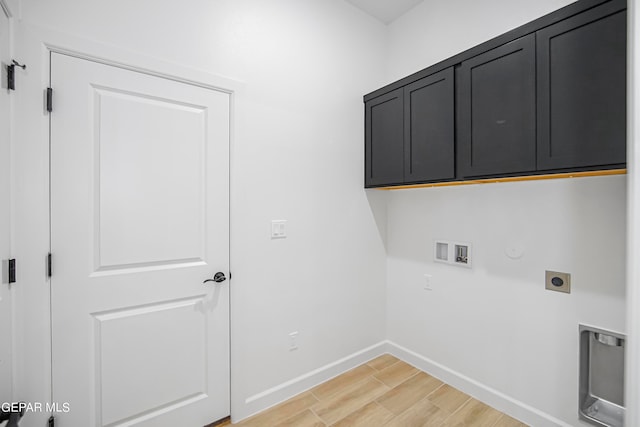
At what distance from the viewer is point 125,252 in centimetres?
156

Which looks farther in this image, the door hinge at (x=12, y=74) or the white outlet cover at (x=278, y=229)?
the white outlet cover at (x=278, y=229)

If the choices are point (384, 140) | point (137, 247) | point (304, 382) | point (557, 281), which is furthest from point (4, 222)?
point (557, 281)

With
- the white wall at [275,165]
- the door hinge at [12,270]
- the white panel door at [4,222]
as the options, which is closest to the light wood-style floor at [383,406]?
the white wall at [275,165]

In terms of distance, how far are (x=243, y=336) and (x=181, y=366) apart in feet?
1.25

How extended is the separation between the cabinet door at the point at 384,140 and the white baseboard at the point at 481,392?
1504mm

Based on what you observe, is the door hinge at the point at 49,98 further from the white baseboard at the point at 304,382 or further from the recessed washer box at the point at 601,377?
the recessed washer box at the point at 601,377

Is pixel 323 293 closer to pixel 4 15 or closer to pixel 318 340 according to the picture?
pixel 318 340

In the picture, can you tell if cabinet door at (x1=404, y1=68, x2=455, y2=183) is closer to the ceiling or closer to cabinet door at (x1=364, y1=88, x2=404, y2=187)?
cabinet door at (x1=364, y1=88, x2=404, y2=187)

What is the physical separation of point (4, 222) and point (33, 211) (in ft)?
0.35

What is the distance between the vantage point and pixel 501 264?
A: 6.52 feet

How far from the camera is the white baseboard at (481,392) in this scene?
5.93 ft

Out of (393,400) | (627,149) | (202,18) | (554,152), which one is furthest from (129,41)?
(393,400)

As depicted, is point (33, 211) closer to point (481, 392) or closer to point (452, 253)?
point (452, 253)

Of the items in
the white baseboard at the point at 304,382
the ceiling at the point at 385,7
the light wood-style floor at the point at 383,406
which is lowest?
the light wood-style floor at the point at 383,406
